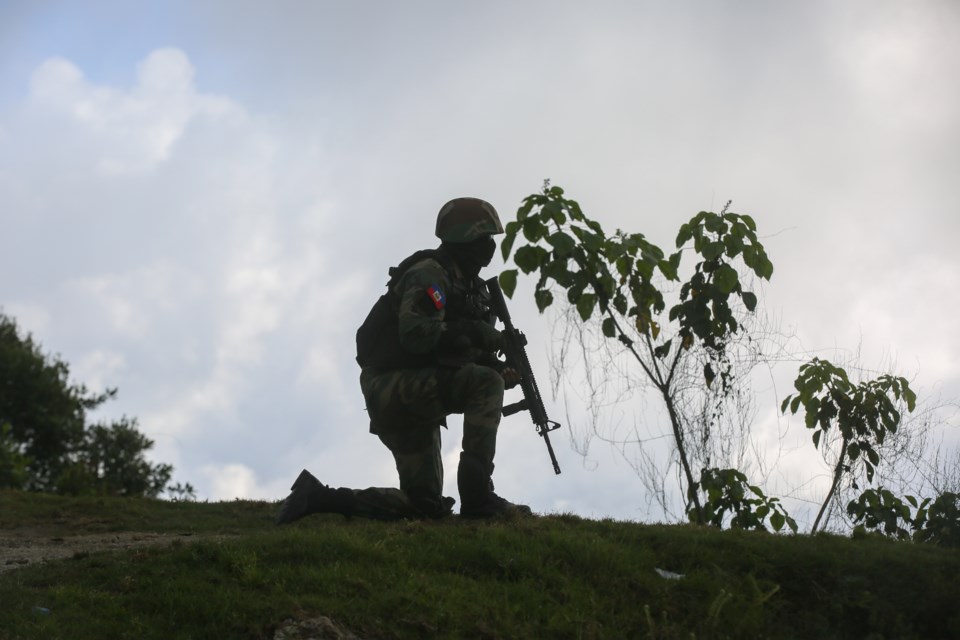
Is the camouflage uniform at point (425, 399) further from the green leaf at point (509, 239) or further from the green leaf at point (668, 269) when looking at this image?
the green leaf at point (668, 269)

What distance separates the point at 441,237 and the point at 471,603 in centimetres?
318

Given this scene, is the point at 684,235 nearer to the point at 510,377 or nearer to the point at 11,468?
the point at 510,377

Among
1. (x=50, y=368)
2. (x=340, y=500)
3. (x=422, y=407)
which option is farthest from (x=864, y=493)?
(x=50, y=368)

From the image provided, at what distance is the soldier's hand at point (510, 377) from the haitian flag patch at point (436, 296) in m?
0.74

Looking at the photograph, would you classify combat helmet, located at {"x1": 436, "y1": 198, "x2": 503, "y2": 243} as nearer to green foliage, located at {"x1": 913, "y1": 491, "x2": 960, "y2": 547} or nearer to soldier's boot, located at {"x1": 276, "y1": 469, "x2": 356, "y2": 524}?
soldier's boot, located at {"x1": 276, "y1": 469, "x2": 356, "y2": 524}

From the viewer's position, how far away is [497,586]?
21.5 ft

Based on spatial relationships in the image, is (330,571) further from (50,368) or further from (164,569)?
(50,368)

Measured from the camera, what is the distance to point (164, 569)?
22.0 ft

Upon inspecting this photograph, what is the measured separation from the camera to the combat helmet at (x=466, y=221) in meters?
8.55

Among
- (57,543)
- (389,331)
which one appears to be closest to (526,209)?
(389,331)

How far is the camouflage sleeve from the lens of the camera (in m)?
8.14

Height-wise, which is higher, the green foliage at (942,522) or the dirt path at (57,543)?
the green foliage at (942,522)

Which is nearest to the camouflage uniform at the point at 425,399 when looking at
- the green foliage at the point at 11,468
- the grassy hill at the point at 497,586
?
the grassy hill at the point at 497,586

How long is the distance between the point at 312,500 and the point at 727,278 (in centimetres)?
→ 344
